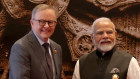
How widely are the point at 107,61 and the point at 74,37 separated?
0.94 meters

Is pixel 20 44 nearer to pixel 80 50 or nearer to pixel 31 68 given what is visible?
pixel 31 68

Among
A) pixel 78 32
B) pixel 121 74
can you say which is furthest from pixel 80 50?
pixel 121 74

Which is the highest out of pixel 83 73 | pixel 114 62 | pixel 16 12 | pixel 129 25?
pixel 16 12

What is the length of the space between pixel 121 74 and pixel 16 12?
173cm

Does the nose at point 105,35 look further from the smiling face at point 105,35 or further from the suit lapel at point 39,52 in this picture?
the suit lapel at point 39,52

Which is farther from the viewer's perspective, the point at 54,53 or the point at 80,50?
the point at 80,50

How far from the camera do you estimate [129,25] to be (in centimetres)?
277

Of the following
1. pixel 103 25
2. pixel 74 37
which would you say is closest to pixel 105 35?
pixel 103 25

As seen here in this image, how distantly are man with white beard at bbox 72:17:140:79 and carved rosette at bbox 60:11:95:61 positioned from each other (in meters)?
0.75

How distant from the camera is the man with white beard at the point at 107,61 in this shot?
1820 mm

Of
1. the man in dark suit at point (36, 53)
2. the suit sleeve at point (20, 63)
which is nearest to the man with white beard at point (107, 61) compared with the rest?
the man in dark suit at point (36, 53)

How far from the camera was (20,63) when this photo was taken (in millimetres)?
1604

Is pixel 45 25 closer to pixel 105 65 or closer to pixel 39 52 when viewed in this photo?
pixel 39 52

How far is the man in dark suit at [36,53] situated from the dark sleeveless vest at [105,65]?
33cm
